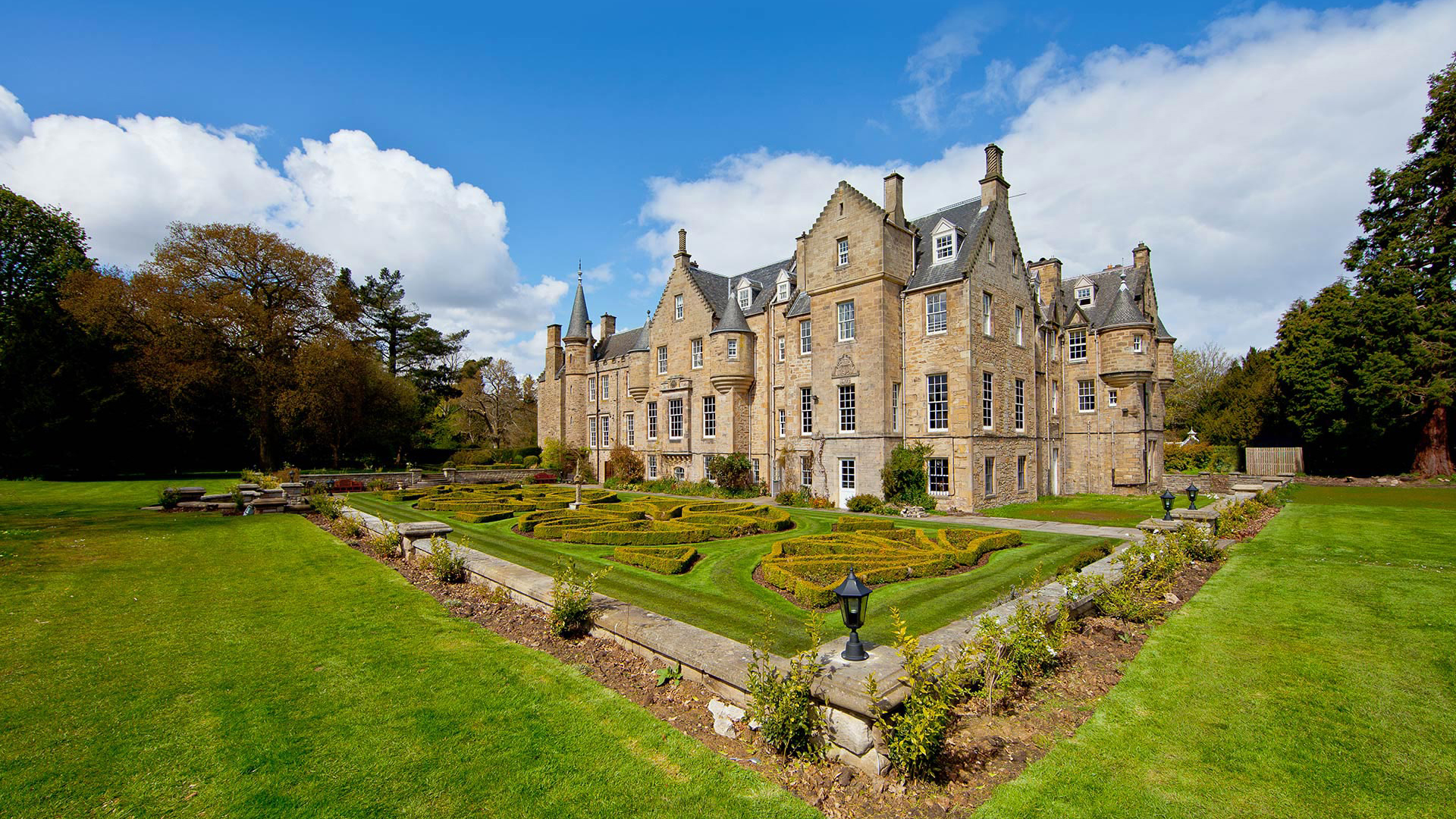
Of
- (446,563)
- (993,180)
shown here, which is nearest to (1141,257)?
(993,180)

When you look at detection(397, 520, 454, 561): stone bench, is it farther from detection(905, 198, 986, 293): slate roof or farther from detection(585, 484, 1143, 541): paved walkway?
detection(905, 198, 986, 293): slate roof

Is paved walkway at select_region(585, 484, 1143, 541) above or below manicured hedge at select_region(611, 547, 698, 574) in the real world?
below

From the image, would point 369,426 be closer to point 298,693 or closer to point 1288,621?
point 298,693

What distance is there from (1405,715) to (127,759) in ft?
42.1

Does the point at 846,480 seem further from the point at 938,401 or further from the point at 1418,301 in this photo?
the point at 1418,301

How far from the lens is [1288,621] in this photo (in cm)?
892

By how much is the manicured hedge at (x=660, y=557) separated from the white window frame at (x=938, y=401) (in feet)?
46.1

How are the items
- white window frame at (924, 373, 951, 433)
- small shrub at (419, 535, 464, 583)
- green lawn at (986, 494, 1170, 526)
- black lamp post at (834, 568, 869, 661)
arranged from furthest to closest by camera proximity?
white window frame at (924, 373, 951, 433) < green lawn at (986, 494, 1170, 526) < small shrub at (419, 535, 464, 583) < black lamp post at (834, 568, 869, 661)

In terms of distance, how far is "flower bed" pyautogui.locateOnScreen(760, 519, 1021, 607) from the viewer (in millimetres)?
11281

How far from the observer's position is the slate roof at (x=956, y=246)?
24.0 metres

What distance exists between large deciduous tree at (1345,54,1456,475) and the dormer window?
2744cm

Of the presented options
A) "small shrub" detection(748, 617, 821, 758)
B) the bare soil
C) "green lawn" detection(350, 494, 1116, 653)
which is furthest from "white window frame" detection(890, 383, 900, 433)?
"small shrub" detection(748, 617, 821, 758)

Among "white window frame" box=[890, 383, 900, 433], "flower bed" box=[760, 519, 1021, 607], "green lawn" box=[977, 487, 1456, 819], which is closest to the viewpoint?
"green lawn" box=[977, 487, 1456, 819]

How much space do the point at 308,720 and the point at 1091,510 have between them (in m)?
26.9
